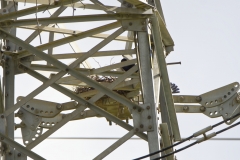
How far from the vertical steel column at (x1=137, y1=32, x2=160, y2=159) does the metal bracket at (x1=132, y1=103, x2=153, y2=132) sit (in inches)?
1.8

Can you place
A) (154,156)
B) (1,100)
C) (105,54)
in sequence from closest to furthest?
1. (154,156)
2. (1,100)
3. (105,54)

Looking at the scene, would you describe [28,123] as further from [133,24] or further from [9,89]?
[133,24]

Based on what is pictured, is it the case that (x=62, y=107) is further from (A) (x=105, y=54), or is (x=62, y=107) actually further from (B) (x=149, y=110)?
(B) (x=149, y=110)

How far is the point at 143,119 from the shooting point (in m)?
13.3

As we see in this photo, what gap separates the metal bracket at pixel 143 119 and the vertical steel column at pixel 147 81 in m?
0.05

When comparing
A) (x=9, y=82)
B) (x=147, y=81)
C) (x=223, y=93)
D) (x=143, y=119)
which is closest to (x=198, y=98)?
(x=223, y=93)

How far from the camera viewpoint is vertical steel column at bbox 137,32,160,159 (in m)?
13.2

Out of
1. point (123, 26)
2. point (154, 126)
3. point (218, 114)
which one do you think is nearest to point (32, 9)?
point (123, 26)

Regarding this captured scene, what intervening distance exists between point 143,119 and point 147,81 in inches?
17.7

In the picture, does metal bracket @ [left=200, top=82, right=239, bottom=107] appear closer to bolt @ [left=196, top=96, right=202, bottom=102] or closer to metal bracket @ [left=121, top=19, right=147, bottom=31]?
bolt @ [left=196, top=96, right=202, bottom=102]

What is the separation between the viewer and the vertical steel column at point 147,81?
1323cm

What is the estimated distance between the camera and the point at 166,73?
13922 millimetres

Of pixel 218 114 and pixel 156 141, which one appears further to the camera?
Answer: pixel 218 114

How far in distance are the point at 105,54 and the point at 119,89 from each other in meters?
0.50
